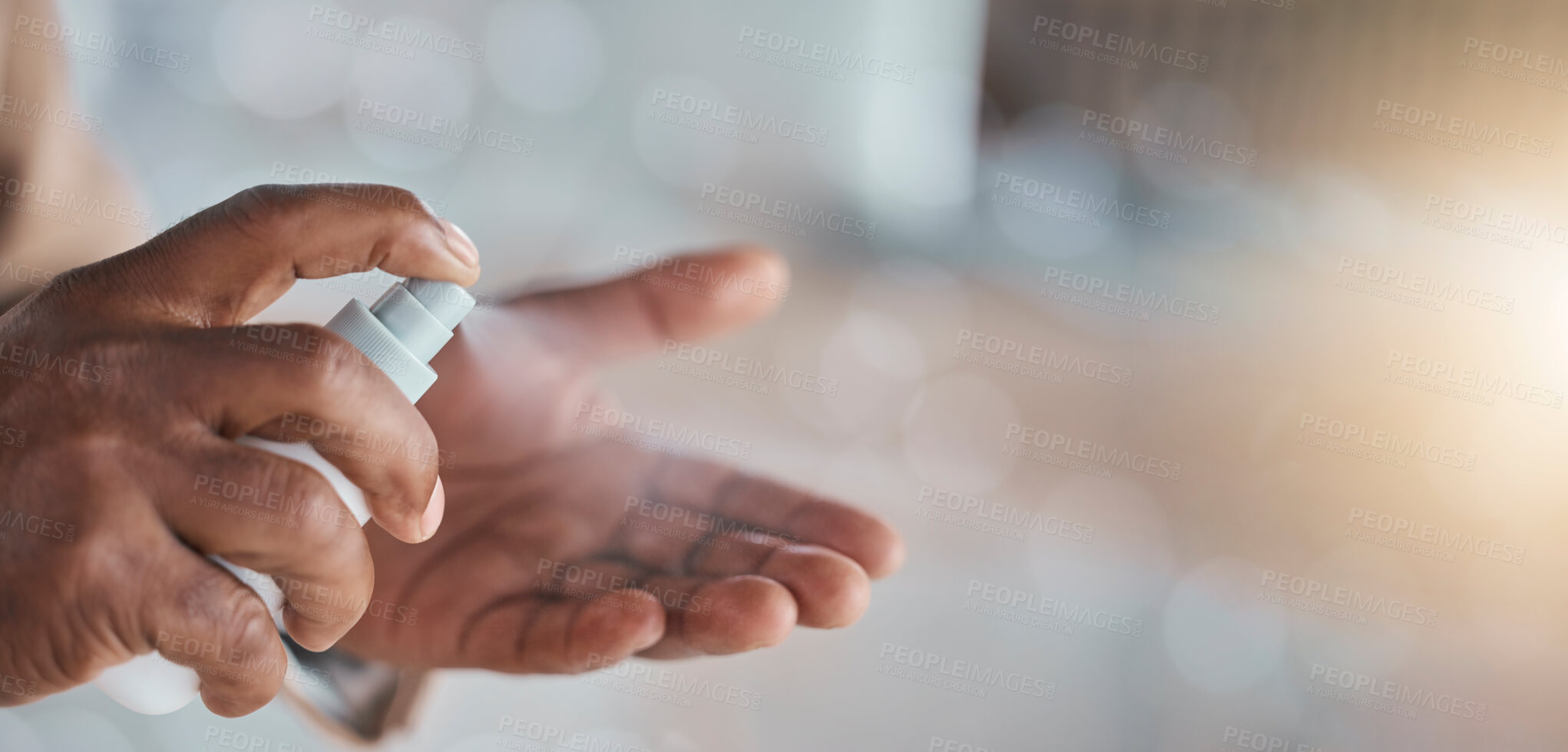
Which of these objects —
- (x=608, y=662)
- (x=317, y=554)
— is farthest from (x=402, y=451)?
(x=608, y=662)

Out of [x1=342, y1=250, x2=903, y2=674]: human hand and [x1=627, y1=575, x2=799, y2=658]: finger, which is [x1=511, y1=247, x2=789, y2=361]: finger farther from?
[x1=627, y1=575, x2=799, y2=658]: finger

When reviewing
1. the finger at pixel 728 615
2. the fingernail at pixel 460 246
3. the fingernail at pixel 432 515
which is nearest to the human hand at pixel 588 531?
the finger at pixel 728 615

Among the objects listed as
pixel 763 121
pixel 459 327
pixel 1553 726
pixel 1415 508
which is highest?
pixel 763 121

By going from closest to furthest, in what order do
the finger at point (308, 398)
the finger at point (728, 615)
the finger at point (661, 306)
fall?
the finger at point (308, 398)
the finger at point (728, 615)
the finger at point (661, 306)

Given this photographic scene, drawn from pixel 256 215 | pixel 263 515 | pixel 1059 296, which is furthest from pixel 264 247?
pixel 1059 296

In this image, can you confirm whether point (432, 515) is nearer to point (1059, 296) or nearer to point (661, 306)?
point (661, 306)

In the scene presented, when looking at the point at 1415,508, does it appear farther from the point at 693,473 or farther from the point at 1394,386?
the point at 693,473

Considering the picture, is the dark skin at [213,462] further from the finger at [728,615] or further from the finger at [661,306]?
the finger at [661,306]
